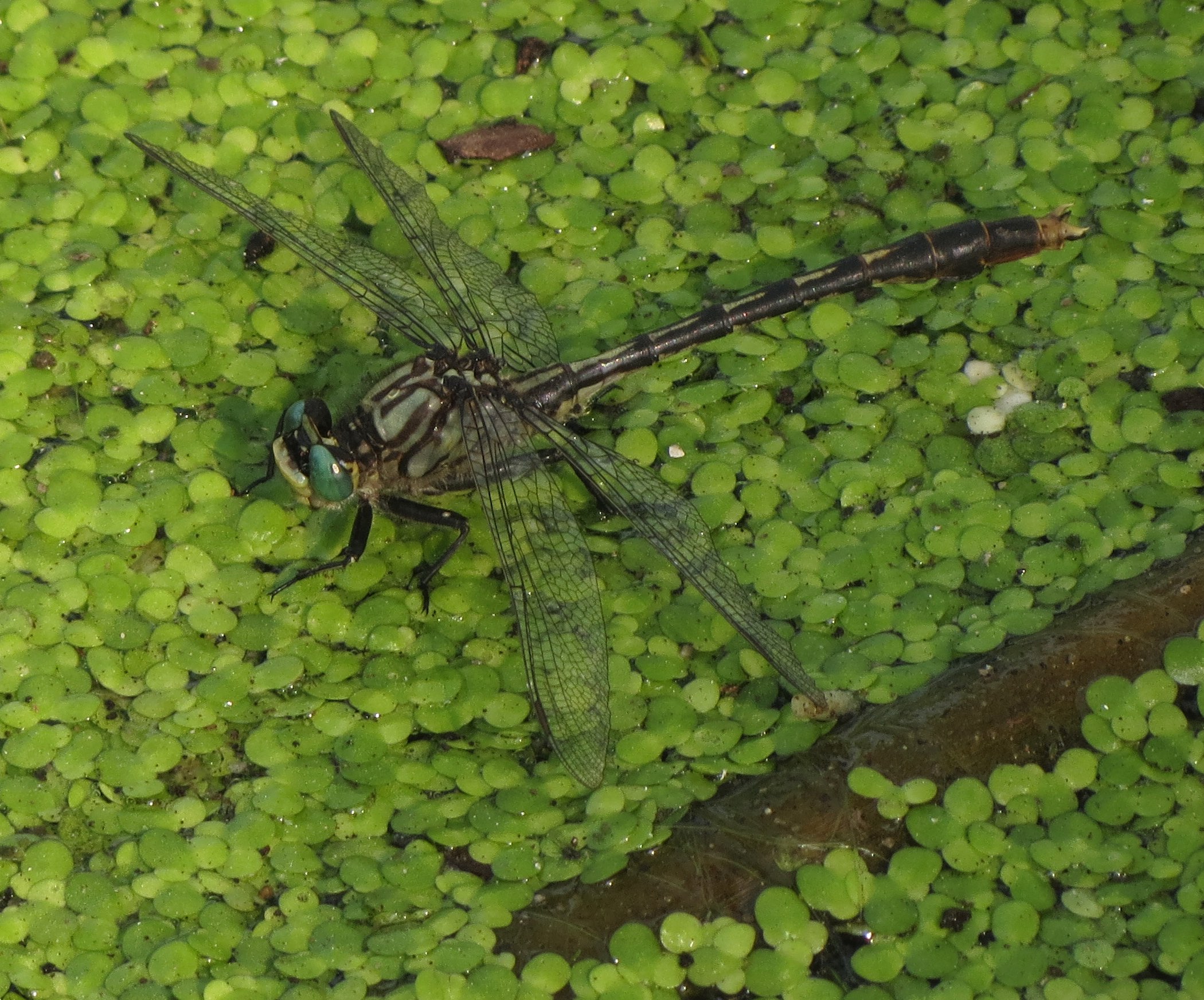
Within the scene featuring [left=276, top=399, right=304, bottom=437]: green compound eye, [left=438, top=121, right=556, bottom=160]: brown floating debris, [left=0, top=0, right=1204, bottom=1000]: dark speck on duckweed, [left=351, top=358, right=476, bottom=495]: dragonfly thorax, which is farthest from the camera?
[left=438, top=121, right=556, bottom=160]: brown floating debris

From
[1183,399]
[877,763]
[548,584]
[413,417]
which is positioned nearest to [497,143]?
[413,417]

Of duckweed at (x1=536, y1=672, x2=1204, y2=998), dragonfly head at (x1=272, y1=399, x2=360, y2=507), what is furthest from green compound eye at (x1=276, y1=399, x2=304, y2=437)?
duckweed at (x1=536, y1=672, x2=1204, y2=998)

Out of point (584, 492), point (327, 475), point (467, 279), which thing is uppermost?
point (467, 279)

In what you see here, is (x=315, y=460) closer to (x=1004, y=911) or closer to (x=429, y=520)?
(x=429, y=520)

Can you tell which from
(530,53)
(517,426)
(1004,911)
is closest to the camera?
(1004,911)

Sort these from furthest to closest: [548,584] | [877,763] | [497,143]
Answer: [497,143] < [548,584] < [877,763]

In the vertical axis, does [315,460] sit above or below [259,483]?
above

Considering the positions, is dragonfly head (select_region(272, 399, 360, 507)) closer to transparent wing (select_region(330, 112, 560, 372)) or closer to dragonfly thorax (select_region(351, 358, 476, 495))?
dragonfly thorax (select_region(351, 358, 476, 495))
